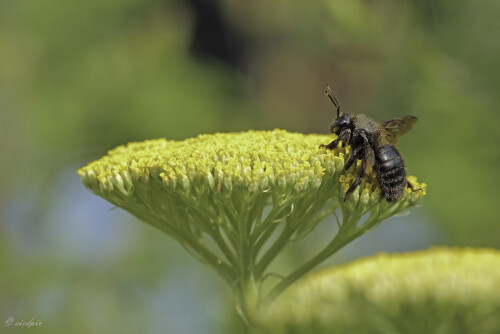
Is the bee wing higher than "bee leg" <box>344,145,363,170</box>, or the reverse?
the bee wing

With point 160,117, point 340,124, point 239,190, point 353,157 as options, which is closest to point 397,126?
point 340,124

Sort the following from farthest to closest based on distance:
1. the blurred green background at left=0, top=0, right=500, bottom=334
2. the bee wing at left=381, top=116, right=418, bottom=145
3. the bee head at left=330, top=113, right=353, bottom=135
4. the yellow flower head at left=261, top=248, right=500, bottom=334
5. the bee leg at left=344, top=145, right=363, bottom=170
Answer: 1. the blurred green background at left=0, top=0, right=500, bottom=334
2. the bee wing at left=381, top=116, right=418, bottom=145
3. the bee head at left=330, top=113, right=353, bottom=135
4. the bee leg at left=344, top=145, right=363, bottom=170
5. the yellow flower head at left=261, top=248, right=500, bottom=334

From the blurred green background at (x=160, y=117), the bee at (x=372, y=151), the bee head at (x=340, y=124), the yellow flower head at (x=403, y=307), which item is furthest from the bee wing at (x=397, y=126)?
the blurred green background at (x=160, y=117)

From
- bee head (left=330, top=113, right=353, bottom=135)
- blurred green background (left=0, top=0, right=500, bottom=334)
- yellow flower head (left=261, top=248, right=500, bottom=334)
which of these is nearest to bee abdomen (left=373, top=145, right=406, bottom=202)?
bee head (left=330, top=113, right=353, bottom=135)

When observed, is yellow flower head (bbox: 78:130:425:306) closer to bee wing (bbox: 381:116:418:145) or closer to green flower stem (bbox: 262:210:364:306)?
green flower stem (bbox: 262:210:364:306)

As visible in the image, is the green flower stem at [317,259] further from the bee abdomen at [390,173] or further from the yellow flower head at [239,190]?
the bee abdomen at [390,173]

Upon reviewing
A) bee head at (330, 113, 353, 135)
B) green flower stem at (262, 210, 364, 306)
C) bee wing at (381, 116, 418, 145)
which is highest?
bee wing at (381, 116, 418, 145)

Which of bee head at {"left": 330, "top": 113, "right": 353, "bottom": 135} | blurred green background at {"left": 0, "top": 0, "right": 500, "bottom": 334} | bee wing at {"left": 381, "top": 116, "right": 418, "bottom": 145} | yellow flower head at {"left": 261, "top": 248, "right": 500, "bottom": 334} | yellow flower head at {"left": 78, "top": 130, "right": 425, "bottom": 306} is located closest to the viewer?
yellow flower head at {"left": 261, "top": 248, "right": 500, "bottom": 334}
